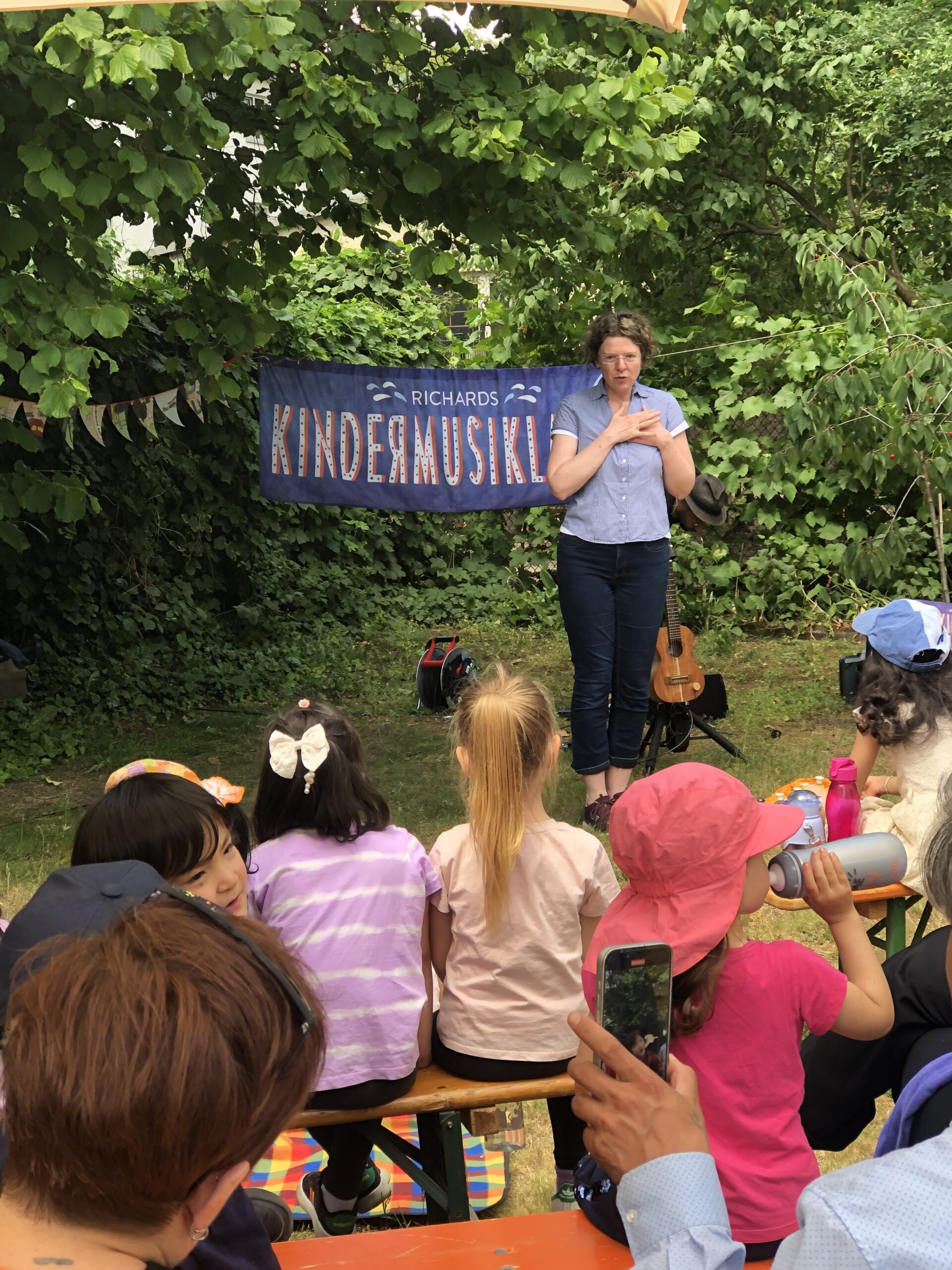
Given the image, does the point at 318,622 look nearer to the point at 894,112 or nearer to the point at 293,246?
the point at 293,246

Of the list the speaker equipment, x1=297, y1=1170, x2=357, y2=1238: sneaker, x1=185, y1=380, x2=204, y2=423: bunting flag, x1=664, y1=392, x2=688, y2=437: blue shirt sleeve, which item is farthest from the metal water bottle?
x1=185, y1=380, x2=204, y2=423: bunting flag

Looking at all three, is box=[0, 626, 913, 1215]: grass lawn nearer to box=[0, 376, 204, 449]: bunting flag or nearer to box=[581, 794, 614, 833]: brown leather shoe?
box=[581, 794, 614, 833]: brown leather shoe

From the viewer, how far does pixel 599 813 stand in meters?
4.64

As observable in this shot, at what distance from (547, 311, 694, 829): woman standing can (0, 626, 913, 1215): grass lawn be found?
16.2 inches

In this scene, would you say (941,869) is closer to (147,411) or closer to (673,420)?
(673,420)

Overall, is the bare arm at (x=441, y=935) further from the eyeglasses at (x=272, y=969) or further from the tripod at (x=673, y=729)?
the tripod at (x=673, y=729)

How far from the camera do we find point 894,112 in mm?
8211

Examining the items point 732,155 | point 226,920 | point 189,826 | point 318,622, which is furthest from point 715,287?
point 226,920

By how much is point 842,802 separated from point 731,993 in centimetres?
117

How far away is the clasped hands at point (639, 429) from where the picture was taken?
4535 millimetres

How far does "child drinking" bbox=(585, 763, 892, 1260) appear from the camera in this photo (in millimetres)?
1758

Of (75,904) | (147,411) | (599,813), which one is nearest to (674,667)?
(599,813)

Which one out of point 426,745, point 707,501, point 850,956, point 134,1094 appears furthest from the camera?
point 426,745

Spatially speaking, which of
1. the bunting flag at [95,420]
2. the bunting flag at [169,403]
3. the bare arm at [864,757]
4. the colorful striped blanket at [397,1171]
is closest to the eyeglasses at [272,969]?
the colorful striped blanket at [397,1171]
